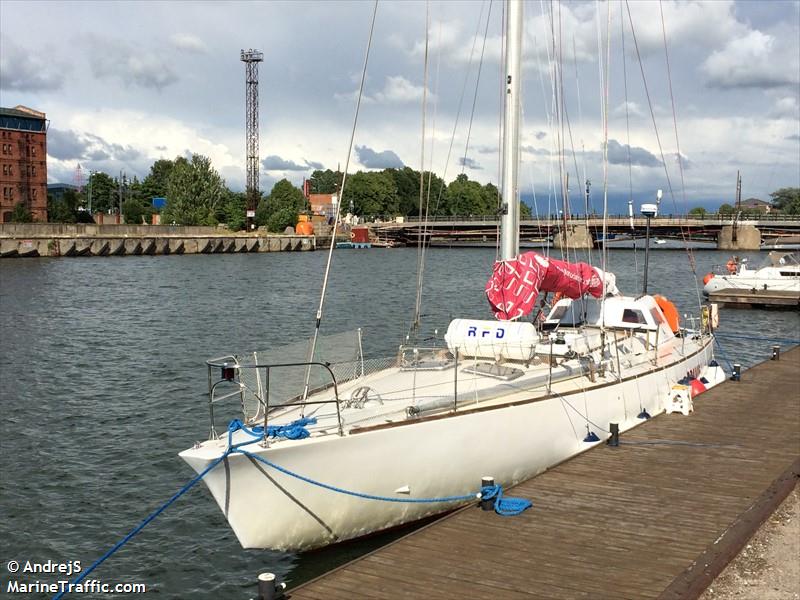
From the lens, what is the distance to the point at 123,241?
93.2m

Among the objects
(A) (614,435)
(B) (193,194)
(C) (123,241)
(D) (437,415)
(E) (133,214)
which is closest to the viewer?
(D) (437,415)

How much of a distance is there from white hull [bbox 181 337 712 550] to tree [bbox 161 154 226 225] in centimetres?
11982

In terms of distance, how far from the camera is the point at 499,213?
14.9 m

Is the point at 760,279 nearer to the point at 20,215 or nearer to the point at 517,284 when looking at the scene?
the point at 517,284

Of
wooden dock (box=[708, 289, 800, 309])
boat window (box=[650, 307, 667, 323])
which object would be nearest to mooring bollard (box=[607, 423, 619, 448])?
boat window (box=[650, 307, 667, 323])

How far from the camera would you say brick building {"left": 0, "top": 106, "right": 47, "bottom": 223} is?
115 m

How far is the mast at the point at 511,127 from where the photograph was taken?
47.8 ft

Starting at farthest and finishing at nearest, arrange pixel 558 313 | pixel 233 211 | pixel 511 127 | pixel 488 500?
1. pixel 233 211
2. pixel 558 313
3. pixel 511 127
4. pixel 488 500

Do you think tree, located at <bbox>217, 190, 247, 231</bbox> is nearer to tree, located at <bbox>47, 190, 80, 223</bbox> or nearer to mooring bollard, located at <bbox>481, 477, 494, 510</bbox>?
tree, located at <bbox>47, 190, 80, 223</bbox>

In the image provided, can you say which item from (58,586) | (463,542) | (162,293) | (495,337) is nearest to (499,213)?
(495,337)

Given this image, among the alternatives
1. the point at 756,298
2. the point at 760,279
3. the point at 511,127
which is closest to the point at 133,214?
the point at 760,279

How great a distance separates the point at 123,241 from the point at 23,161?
37.3 meters

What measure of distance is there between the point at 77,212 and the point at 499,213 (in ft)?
406

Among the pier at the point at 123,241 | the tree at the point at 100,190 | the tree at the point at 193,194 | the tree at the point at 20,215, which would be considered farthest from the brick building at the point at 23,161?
the tree at the point at 100,190
